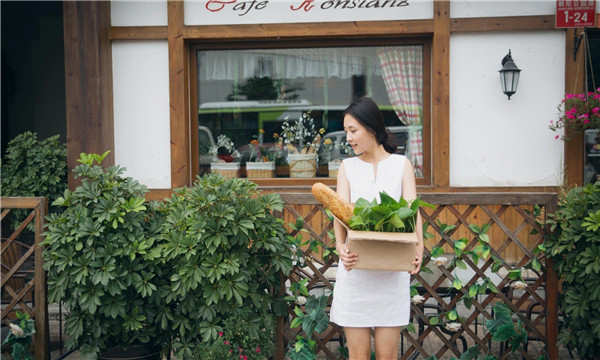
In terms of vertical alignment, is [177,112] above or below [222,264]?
above

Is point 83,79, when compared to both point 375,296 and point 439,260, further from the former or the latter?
point 375,296

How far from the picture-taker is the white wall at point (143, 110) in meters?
6.35

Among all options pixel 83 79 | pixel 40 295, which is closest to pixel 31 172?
pixel 83 79

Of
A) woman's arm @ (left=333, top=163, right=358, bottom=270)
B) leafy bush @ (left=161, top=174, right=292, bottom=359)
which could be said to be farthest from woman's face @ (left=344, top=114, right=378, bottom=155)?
leafy bush @ (left=161, top=174, right=292, bottom=359)

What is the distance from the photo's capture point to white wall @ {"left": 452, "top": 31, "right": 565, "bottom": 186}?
596cm

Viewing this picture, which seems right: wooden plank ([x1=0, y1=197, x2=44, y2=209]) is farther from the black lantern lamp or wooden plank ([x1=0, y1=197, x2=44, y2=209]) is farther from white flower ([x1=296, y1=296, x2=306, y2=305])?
the black lantern lamp

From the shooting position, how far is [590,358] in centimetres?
380

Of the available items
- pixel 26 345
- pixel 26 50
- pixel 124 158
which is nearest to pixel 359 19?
pixel 124 158

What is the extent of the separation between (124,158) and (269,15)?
2216 mm

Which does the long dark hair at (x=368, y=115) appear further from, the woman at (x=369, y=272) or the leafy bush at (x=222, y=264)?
the leafy bush at (x=222, y=264)

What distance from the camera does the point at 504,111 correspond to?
6.05 metres

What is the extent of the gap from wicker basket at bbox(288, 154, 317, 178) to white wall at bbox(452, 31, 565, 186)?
1574mm

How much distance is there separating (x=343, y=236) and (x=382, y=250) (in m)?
0.42

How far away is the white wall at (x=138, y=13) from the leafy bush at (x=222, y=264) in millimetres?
3100
